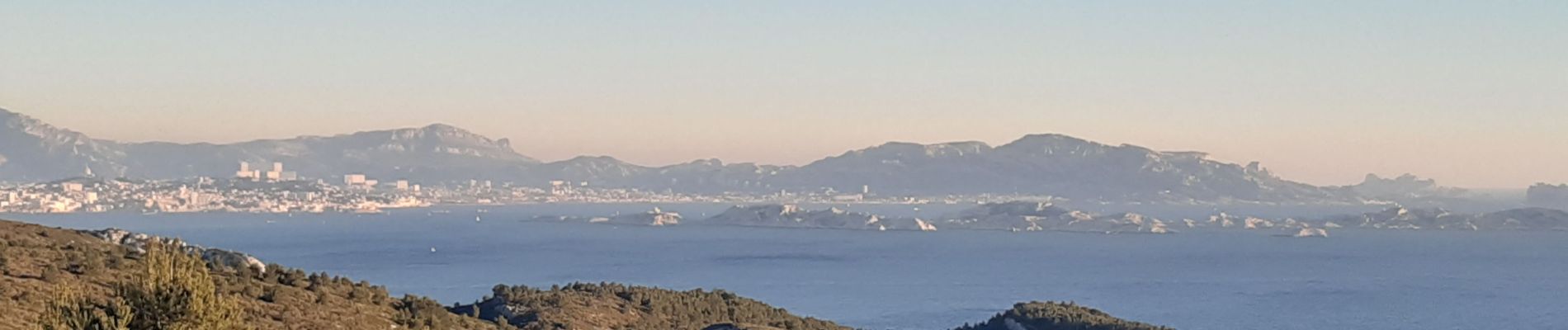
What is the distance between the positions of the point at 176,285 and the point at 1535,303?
90.0m

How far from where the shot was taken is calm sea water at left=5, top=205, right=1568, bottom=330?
269ft

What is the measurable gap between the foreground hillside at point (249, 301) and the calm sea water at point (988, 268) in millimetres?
33063

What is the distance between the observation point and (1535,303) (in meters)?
89.8

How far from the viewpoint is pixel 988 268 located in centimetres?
11506

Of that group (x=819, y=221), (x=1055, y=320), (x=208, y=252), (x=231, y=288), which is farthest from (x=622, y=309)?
(x=819, y=221)

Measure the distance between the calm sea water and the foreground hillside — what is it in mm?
33063

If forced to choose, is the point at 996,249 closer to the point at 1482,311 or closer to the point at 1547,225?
the point at 1482,311

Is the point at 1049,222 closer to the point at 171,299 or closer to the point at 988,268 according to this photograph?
the point at 988,268

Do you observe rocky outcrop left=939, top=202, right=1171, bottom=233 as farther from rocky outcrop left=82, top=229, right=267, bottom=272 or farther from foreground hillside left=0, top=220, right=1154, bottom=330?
rocky outcrop left=82, top=229, right=267, bottom=272

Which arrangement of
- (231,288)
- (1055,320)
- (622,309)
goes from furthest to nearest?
(1055,320)
(622,309)
(231,288)

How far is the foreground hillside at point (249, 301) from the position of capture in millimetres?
12109

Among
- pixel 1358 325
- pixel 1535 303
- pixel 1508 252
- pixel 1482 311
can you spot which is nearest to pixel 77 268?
pixel 1358 325

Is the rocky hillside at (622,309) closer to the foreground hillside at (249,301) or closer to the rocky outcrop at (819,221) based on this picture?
the foreground hillside at (249,301)

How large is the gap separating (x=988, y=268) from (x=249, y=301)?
96.8 metres
